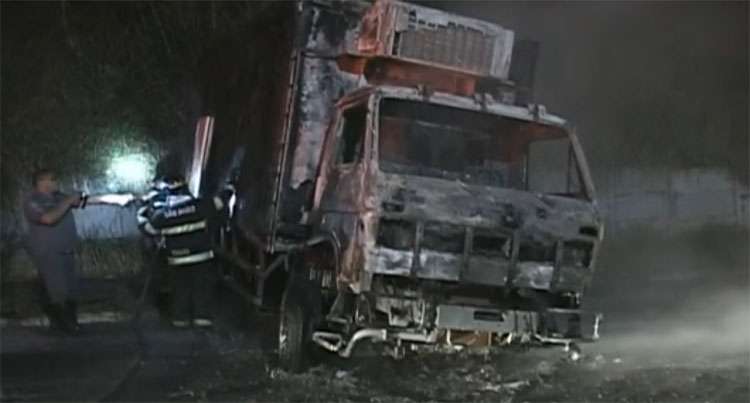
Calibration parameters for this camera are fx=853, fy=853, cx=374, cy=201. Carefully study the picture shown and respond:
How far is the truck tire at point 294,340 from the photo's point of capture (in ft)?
19.7

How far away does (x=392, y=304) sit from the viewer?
5.26 m

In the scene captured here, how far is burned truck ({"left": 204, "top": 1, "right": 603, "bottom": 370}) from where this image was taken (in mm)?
5289

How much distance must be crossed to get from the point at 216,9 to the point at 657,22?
5.81 metres

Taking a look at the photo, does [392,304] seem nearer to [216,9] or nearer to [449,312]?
[449,312]

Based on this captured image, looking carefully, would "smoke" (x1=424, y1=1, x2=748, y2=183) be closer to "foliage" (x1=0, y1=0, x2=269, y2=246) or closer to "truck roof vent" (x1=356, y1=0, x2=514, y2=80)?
"foliage" (x1=0, y1=0, x2=269, y2=246)

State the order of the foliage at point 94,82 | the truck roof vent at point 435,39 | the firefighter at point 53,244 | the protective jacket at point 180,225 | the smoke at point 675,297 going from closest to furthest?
the truck roof vent at point 435,39 < the smoke at point 675,297 < the protective jacket at point 180,225 < the firefighter at point 53,244 < the foliage at point 94,82

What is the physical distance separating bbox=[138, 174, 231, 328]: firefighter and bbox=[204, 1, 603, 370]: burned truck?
39 centimetres

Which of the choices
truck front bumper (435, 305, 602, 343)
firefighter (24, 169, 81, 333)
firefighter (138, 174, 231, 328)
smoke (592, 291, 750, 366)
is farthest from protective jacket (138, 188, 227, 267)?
smoke (592, 291, 750, 366)

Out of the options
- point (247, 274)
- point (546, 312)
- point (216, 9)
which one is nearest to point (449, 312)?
point (546, 312)

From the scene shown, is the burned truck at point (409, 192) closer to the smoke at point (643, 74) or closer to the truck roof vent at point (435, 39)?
the truck roof vent at point (435, 39)

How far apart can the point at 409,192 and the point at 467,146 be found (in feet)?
2.77

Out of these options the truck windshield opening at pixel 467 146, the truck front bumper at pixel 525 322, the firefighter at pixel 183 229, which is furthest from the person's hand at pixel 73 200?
the truck front bumper at pixel 525 322

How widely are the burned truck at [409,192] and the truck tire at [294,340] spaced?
0.04 feet

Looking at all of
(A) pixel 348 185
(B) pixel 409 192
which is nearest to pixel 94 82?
(A) pixel 348 185
